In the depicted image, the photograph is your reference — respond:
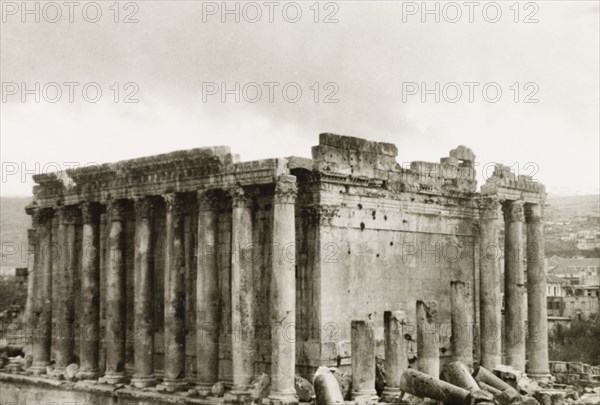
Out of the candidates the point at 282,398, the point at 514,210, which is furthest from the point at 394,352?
the point at 514,210

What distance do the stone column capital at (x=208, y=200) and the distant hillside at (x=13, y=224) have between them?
341 feet

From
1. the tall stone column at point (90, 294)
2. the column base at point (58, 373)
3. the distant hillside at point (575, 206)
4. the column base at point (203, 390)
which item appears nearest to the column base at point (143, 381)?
the column base at point (203, 390)

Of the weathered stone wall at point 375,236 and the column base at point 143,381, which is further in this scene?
the column base at point 143,381

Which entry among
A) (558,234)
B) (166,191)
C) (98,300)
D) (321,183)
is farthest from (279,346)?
(558,234)

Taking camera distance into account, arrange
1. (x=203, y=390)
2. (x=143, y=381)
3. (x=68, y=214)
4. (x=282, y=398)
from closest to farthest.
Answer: (x=282, y=398) < (x=203, y=390) < (x=143, y=381) < (x=68, y=214)

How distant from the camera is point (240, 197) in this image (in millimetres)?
23516

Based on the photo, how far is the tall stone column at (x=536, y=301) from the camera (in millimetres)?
28984

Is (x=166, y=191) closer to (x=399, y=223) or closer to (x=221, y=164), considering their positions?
(x=221, y=164)

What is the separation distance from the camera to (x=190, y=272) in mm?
26078

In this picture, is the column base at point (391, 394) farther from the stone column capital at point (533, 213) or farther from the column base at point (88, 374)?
the column base at point (88, 374)

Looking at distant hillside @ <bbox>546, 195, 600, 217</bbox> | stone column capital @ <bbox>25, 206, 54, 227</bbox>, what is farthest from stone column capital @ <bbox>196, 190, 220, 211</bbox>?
distant hillside @ <bbox>546, 195, 600, 217</bbox>

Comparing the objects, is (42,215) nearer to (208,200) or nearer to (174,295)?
(174,295)

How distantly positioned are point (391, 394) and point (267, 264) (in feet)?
15.0

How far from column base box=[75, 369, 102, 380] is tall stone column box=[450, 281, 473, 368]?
35.0 feet
